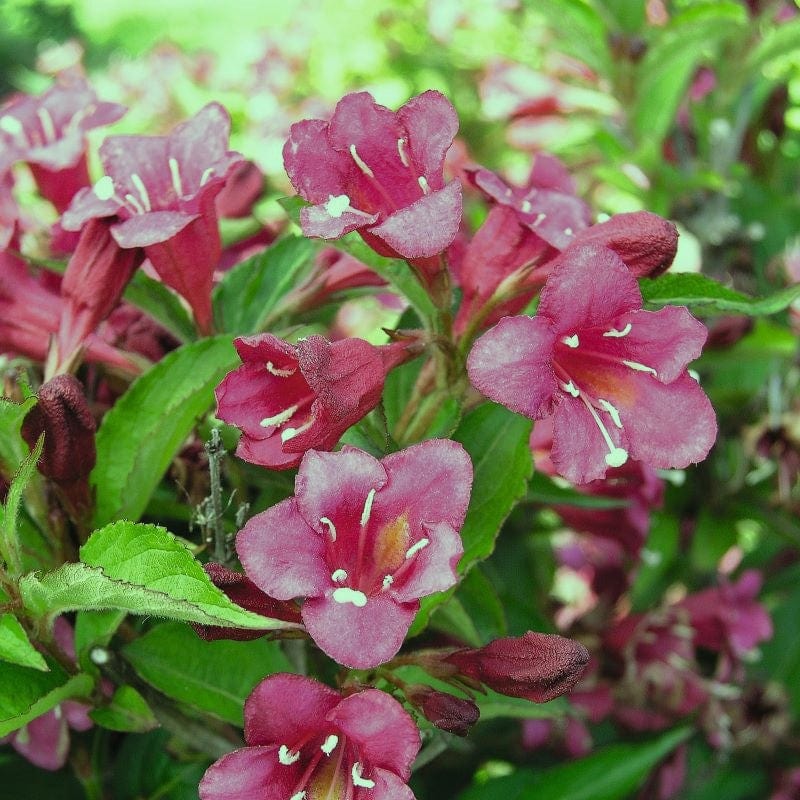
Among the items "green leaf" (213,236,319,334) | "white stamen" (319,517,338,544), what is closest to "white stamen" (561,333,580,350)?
"white stamen" (319,517,338,544)

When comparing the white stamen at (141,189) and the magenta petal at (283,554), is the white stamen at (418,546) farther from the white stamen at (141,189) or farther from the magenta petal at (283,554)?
the white stamen at (141,189)

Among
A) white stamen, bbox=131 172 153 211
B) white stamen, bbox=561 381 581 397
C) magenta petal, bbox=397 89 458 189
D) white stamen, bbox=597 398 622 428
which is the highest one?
magenta petal, bbox=397 89 458 189

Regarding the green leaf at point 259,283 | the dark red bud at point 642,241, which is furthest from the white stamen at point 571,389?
the green leaf at point 259,283

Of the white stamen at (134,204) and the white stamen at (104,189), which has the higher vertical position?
the white stamen at (104,189)

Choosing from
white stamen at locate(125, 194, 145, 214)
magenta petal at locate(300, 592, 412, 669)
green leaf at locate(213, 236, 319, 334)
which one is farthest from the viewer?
green leaf at locate(213, 236, 319, 334)

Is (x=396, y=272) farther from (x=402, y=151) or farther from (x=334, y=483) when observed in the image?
(x=334, y=483)

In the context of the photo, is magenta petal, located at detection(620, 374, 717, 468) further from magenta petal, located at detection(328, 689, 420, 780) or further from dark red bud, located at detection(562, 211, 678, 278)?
magenta petal, located at detection(328, 689, 420, 780)
